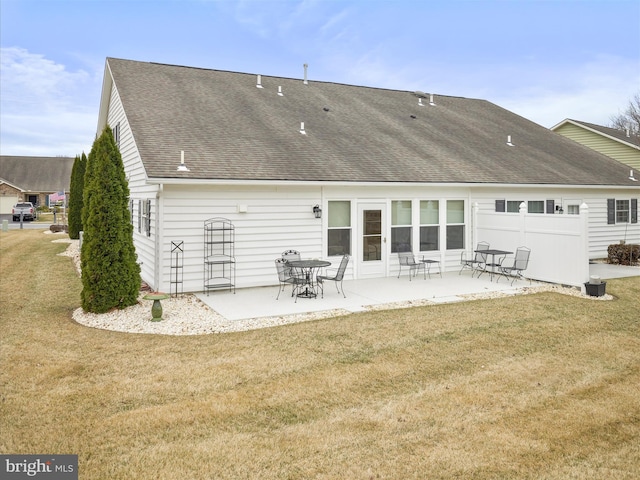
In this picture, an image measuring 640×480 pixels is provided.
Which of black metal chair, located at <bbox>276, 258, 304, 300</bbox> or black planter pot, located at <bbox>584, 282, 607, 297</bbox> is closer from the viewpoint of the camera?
black metal chair, located at <bbox>276, 258, 304, 300</bbox>

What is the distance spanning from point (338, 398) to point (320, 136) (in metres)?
9.91

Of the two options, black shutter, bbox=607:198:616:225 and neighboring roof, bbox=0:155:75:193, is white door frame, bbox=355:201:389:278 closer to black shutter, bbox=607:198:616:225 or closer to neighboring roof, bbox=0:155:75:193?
black shutter, bbox=607:198:616:225

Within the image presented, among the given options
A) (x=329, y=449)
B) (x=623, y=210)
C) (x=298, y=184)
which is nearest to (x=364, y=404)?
(x=329, y=449)

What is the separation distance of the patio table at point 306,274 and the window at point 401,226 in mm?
2703

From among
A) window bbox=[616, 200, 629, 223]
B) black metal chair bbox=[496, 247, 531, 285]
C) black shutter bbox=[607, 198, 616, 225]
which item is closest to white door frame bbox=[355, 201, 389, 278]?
black metal chair bbox=[496, 247, 531, 285]

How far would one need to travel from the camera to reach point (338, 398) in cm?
498

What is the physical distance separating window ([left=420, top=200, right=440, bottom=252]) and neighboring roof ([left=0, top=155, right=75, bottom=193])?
151 feet

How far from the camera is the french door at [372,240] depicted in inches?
477

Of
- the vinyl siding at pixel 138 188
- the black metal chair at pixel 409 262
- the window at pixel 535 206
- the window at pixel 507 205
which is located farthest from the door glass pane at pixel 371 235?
the window at pixel 535 206

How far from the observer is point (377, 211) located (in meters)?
12.3

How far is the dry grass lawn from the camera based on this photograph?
3.75m

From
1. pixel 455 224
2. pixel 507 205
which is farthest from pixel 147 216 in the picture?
pixel 507 205

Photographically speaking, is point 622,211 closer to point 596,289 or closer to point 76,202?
point 596,289

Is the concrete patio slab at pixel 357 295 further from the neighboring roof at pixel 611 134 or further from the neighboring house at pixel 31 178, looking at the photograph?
the neighboring house at pixel 31 178
